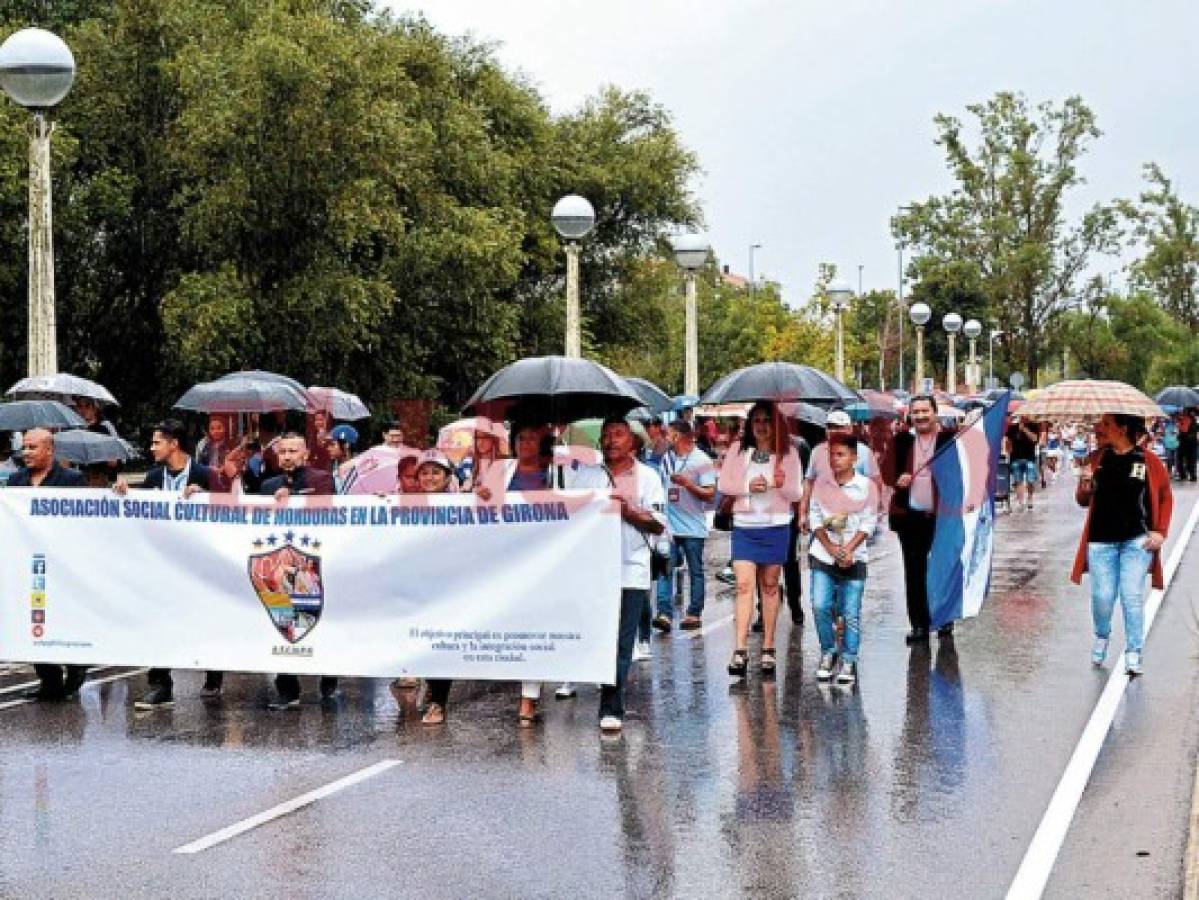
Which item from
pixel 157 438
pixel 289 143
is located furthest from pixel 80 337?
pixel 157 438

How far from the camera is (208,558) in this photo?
423 inches

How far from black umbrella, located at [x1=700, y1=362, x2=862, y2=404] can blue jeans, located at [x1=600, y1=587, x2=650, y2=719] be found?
2.13 metres

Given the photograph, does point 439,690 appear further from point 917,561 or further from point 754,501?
point 917,561

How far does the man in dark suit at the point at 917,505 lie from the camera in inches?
521

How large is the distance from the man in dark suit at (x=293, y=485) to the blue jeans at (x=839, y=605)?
10.6 ft

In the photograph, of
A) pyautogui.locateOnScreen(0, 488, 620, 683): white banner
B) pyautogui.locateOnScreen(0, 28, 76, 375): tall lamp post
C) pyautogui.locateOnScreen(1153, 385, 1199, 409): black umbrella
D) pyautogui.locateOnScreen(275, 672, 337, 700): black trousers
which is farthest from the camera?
pyautogui.locateOnScreen(1153, 385, 1199, 409): black umbrella

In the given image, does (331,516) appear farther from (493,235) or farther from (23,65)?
(493,235)

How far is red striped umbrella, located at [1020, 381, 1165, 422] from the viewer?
1112 cm

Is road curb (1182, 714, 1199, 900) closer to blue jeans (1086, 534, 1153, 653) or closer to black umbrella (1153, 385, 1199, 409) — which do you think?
blue jeans (1086, 534, 1153, 653)

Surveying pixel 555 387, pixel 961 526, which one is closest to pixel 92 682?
pixel 555 387

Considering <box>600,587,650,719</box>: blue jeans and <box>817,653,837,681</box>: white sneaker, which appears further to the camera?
<box>817,653,837,681</box>: white sneaker

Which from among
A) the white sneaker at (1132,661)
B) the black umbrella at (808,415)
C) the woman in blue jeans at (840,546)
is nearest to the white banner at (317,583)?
the woman in blue jeans at (840,546)

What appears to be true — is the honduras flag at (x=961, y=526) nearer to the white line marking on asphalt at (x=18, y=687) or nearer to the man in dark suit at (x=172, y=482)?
the man in dark suit at (x=172, y=482)

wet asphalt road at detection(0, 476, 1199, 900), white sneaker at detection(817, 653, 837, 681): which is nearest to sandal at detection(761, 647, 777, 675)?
wet asphalt road at detection(0, 476, 1199, 900)
